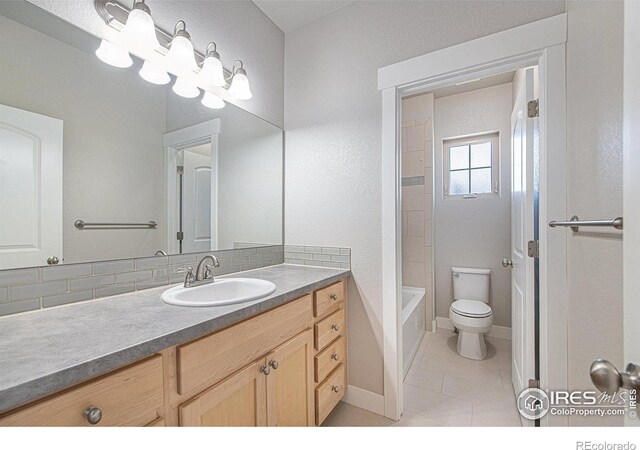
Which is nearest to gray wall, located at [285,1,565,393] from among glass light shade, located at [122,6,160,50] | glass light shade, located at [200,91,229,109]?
glass light shade, located at [200,91,229,109]

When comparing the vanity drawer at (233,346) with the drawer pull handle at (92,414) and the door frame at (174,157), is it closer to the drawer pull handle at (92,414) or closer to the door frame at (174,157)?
the drawer pull handle at (92,414)

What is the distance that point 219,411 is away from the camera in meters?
0.88

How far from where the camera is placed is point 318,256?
6.01 ft

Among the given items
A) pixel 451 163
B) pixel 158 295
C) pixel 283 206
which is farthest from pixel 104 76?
pixel 451 163

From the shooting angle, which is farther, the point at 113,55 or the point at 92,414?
the point at 113,55

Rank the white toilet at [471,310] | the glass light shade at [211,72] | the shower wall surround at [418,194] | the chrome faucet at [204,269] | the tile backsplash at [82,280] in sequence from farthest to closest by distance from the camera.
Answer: the shower wall surround at [418,194] < the white toilet at [471,310] < the glass light shade at [211,72] < the chrome faucet at [204,269] < the tile backsplash at [82,280]

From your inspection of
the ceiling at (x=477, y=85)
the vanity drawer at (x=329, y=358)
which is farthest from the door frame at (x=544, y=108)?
the ceiling at (x=477, y=85)

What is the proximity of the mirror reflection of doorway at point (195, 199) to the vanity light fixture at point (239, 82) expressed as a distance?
1.14 ft

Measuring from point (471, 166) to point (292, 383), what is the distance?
2732mm

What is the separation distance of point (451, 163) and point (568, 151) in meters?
1.86

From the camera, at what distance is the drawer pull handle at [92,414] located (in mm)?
583

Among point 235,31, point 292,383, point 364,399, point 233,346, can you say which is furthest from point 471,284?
point 235,31

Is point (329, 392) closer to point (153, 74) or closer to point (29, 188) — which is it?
point (29, 188)

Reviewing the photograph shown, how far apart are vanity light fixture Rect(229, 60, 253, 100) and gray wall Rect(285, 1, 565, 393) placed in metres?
0.44
